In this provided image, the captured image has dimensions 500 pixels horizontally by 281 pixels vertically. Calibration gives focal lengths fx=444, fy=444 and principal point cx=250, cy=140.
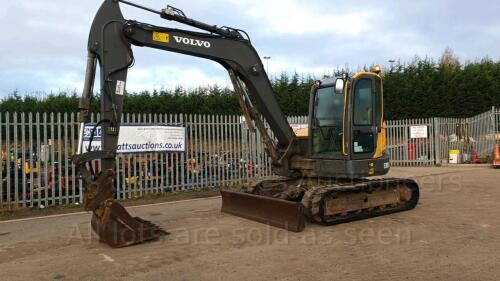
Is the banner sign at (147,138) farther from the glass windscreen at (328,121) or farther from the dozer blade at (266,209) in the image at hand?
the glass windscreen at (328,121)

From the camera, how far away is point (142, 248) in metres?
6.36

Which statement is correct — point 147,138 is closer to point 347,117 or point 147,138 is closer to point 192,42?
point 192,42

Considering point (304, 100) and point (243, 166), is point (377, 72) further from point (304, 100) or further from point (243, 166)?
point (304, 100)

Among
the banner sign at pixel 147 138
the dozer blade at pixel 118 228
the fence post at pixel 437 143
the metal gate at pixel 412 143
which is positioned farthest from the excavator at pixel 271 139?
the metal gate at pixel 412 143

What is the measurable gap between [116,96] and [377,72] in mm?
5031

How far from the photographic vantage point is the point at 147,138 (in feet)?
40.0

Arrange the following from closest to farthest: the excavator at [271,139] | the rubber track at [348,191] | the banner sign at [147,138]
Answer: the excavator at [271,139]
the rubber track at [348,191]
the banner sign at [147,138]

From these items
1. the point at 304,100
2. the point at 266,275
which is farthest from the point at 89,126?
the point at 304,100

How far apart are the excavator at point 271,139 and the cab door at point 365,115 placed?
0.06ft

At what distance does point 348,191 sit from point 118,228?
13.0 feet

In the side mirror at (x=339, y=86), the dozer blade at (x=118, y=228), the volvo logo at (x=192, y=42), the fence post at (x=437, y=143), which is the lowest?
the dozer blade at (x=118, y=228)

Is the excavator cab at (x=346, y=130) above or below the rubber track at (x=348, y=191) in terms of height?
above

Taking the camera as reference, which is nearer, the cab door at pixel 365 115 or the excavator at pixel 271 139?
the excavator at pixel 271 139

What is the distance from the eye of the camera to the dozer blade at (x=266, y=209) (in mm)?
7184
